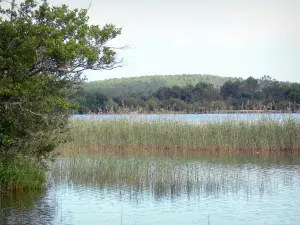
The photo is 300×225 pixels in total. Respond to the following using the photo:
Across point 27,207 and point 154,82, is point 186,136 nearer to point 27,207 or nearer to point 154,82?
point 27,207

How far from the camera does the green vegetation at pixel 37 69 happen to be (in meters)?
9.49

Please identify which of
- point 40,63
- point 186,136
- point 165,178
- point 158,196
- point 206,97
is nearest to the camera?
point 40,63

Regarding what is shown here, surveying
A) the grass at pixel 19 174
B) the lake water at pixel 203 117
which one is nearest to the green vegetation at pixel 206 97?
the lake water at pixel 203 117

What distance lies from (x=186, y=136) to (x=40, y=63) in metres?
13.4

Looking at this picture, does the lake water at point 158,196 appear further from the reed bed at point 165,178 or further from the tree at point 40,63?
the tree at point 40,63

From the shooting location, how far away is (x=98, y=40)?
35.6ft

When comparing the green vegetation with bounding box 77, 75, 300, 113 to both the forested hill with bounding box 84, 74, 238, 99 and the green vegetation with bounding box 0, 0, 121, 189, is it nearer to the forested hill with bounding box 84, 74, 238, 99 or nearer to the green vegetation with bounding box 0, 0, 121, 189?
the forested hill with bounding box 84, 74, 238, 99

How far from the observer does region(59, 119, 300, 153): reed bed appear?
2245 cm

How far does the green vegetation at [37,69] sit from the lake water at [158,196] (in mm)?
1277

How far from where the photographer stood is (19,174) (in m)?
12.4

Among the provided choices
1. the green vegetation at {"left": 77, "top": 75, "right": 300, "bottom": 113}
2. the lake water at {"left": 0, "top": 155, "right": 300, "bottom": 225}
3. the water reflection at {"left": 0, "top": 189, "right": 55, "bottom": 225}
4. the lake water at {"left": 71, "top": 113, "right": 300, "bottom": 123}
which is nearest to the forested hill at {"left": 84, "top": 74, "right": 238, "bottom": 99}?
the green vegetation at {"left": 77, "top": 75, "right": 300, "bottom": 113}

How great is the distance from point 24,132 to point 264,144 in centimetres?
1321

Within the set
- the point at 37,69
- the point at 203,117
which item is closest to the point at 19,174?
the point at 37,69

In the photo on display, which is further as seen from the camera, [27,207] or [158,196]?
[158,196]
